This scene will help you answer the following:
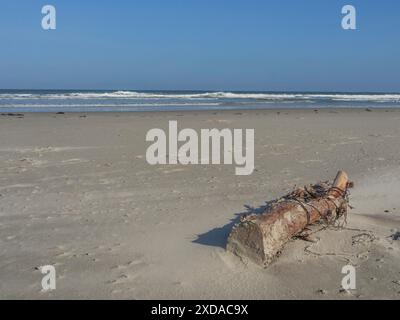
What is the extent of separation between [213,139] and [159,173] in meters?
4.76

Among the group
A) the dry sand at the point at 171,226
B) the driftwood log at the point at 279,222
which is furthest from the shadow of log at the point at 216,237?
the driftwood log at the point at 279,222

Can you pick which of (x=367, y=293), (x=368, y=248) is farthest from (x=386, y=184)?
(x=367, y=293)

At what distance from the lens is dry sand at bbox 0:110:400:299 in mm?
3965

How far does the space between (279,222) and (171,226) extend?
1.53 meters

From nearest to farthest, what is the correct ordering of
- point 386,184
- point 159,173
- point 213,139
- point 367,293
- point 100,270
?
point 367,293 → point 100,270 → point 386,184 → point 159,173 → point 213,139

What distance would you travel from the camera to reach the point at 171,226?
5465mm

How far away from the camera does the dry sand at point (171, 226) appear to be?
3.96 m

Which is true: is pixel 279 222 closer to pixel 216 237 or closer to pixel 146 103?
pixel 216 237

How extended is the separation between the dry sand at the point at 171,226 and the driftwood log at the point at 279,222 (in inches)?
Answer: 5.1

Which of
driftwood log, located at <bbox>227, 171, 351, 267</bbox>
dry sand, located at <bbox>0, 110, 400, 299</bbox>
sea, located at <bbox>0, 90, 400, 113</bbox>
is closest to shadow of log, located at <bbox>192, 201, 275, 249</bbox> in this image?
dry sand, located at <bbox>0, 110, 400, 299</bbox>

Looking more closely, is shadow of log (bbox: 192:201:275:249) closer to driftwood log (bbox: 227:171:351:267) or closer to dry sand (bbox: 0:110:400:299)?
dry sand (bbox: 0:110:400:299)

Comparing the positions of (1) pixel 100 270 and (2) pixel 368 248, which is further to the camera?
(2) pixel 368 248

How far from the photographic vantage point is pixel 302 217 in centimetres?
476
